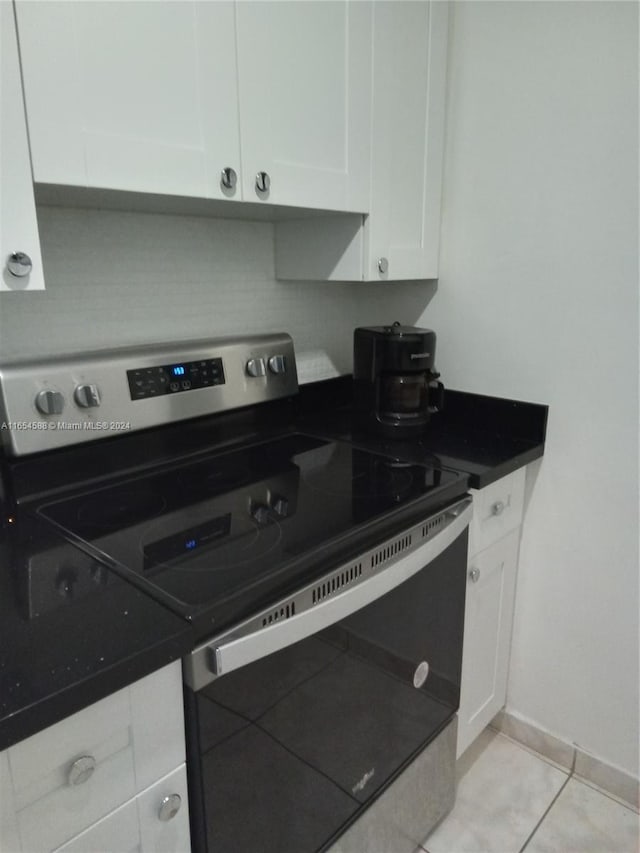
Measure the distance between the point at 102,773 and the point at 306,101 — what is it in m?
1.20

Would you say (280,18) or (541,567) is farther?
(541,567)

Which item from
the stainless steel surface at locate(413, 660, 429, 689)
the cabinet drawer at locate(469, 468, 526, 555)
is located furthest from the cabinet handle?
the stainless steel surface at locate(413, 660, 429, 689)

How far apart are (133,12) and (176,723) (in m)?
1.04

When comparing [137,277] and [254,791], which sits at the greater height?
[137,277]

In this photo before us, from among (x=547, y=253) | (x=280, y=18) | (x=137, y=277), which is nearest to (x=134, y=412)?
(x=137, y=277)

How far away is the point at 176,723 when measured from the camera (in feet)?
2.65

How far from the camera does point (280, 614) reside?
892 mm

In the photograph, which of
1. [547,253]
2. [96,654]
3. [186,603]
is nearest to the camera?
[96,654]

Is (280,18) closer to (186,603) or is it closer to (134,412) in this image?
(134,412)

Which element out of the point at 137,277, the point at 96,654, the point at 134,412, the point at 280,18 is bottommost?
the point at 96,654

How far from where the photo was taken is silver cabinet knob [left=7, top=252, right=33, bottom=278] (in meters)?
0.87

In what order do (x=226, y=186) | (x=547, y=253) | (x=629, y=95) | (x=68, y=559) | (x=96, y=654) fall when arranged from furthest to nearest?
1. (x=547, y=253)
2. (x=629, y=95)
3. (x=226, y=186)
4. (x=68, y=559)
5. (x=96, y=654)

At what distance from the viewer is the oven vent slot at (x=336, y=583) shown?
3.09 feet

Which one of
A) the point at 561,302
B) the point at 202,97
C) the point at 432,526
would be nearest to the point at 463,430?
the point at 561,302
